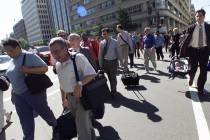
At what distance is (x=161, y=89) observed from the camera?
9539 millimetres

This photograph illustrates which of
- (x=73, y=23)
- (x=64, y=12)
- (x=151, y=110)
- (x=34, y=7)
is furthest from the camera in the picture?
(x=34, y=7)

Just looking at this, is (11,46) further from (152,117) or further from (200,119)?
(200,119)

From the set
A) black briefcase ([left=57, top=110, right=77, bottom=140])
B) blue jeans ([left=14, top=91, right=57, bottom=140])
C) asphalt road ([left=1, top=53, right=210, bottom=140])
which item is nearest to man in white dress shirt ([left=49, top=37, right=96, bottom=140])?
black briefcase ([left=57, top=110, right=77, bottom=140])

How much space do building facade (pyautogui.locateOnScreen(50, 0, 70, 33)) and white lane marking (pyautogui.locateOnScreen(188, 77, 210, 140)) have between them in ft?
454

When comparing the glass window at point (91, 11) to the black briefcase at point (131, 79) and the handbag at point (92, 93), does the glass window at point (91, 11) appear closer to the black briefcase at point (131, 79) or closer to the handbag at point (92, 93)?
the black briefcase at point (131, 79)

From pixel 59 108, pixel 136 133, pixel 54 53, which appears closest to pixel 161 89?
pixel 59 108

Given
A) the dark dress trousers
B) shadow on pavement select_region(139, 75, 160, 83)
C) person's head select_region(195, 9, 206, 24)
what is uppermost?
person's head select_region(195, 9, 206, 24)

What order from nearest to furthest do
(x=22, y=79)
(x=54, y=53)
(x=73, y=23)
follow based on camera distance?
(x=54, y=53) < (x=22, y=79) < (x=73, y=23)

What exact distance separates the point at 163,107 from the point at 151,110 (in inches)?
12.5

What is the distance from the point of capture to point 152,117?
662cm

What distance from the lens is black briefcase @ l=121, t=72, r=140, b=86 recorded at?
33.6 feet

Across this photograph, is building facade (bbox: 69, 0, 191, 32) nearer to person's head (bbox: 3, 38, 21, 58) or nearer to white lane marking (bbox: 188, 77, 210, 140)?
white lane marking (bbox: 188, 77, 210, 140)

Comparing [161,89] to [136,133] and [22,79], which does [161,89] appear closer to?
[136,133]

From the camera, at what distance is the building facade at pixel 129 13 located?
69.7m
